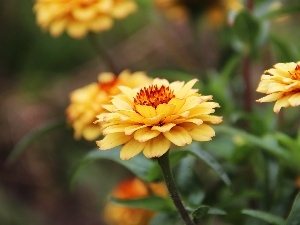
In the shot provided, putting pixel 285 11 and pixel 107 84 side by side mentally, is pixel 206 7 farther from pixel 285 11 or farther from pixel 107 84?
pixel 107 84

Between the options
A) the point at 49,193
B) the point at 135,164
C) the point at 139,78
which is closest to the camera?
the point at 135,164

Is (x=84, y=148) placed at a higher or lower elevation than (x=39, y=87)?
lower

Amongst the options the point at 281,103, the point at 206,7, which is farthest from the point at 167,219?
the point at 206,7

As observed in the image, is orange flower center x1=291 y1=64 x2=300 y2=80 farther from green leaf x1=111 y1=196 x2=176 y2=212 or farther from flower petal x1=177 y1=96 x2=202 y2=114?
green leaf x1=111 y1=196 x2=176 y2=212

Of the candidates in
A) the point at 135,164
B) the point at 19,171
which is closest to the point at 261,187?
the point at 135,164

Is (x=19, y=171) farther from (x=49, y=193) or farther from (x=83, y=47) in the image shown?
(x=83, y=47)

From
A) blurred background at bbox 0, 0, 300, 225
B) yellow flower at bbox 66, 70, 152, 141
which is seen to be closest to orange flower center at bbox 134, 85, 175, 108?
yellow flower at bbox 66, 70, 152, 141
